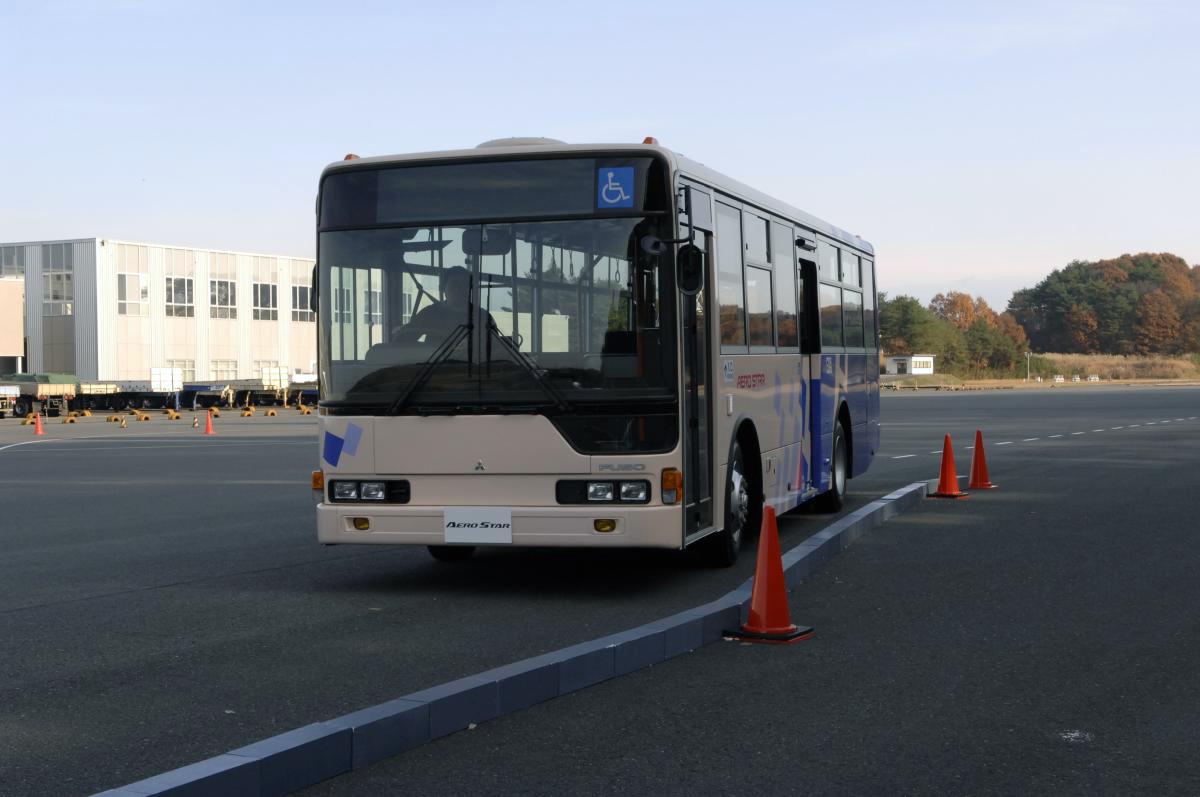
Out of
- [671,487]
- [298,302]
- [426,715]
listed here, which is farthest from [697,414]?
[298,302]

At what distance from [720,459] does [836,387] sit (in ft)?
17.2

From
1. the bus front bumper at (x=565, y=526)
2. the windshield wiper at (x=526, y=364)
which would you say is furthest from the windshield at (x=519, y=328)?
the bus front bumper at (x=565, y=526)

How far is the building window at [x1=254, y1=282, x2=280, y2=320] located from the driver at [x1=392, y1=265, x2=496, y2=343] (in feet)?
225

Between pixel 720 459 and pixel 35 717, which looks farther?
pixel 720 459

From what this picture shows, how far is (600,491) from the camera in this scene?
9570mm

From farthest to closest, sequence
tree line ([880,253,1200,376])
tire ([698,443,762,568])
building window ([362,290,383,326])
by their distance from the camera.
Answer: tree line ([880,253,1200,376]) → tire ([698,443,762,568]) → building window ([362,290,383,326])

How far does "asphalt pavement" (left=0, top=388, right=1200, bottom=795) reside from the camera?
583cm

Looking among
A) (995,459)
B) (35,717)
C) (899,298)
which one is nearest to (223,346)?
(995,459)

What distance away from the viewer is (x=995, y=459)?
80.1 feet

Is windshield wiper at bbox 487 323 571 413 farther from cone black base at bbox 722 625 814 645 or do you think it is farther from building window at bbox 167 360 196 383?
building window at bbox 167 360 196 383

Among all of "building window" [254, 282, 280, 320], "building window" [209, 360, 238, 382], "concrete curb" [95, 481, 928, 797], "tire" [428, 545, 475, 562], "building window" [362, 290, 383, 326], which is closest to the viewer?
"concrete curb" [95, 481, 928, 797]

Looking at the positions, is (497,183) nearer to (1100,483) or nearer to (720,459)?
(720,459)

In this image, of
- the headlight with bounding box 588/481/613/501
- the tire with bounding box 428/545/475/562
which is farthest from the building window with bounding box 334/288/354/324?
the tire with bounding box 428/545/475/562

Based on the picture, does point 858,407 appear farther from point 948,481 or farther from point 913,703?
point 913,703
